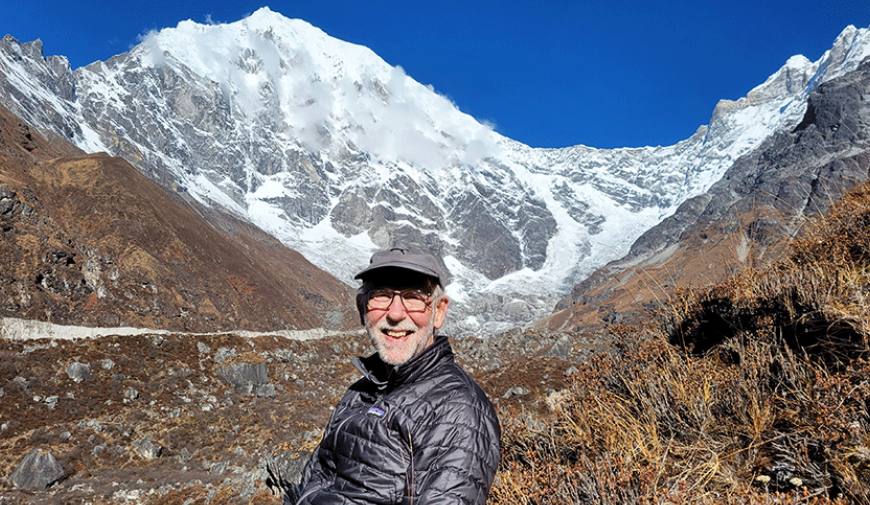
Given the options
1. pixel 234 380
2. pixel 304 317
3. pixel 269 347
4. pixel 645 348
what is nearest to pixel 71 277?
pixel 269 347

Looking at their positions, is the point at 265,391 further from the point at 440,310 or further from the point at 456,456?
the point at 456,456

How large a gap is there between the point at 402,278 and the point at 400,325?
0.26m

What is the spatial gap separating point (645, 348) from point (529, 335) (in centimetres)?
2004

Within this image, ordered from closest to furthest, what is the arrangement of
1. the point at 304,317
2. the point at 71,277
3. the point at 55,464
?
→ the point at 55,464 < the point at 71,277 < the point at 304,317

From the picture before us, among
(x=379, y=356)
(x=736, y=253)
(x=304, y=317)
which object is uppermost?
(x=304, y=317)

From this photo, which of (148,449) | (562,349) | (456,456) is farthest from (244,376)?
(456,456)

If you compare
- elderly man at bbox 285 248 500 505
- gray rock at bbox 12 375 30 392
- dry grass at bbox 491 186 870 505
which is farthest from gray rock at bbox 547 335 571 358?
elderly man at bbox 285 248 500 505

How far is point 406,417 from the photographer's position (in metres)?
2.53

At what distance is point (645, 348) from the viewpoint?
484 centimetres

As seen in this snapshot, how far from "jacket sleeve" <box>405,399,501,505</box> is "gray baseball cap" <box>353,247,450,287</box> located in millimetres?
710

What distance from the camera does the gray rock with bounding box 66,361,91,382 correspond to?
15.7 metres

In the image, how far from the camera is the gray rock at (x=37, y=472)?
10578 millimetres

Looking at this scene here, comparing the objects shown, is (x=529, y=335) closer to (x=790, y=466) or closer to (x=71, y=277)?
(x=790, y=466)

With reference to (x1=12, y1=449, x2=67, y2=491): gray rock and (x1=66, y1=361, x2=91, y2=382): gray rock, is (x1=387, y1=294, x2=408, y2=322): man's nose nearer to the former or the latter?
(x1=12, y1=449, x2=67, y2=491): gray rock
